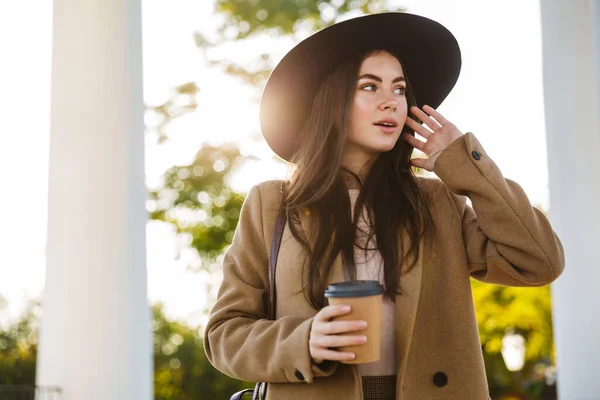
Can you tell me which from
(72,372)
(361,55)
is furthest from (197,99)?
(361,55)

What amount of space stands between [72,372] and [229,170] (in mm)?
6979

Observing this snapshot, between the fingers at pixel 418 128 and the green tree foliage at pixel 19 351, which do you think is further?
the green tree foliage at pixel 19 351

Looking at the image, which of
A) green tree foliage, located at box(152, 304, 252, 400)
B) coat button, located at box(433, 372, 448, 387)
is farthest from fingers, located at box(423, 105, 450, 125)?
green tree foliage, located at box(152, 304, 252, 400)

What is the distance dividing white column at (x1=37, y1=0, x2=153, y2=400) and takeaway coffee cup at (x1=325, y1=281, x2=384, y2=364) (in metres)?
4.74

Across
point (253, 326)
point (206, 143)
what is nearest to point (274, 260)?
point (253, 326)

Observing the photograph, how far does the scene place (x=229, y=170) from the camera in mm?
13195

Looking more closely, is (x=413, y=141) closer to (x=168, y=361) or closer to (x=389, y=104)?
(x=389, y=104)

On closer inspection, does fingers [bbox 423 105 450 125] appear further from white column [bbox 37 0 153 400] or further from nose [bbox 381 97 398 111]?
white column [bbox 37 0 153 400]

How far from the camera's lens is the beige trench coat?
2.34 metres

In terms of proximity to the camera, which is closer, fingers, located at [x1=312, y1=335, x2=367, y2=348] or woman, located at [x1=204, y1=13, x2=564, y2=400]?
fingers, located at [x1=312, y1=335, x2=367, y2=348]

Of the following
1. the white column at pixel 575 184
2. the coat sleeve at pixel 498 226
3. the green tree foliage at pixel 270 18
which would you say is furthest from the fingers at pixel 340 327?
the green tree foliage at pixel 270 18

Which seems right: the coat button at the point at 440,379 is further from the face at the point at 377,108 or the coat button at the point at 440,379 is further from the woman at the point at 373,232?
the face at the point at 377,108

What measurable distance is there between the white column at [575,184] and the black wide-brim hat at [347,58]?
320cm

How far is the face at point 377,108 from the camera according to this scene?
2.68 metres
